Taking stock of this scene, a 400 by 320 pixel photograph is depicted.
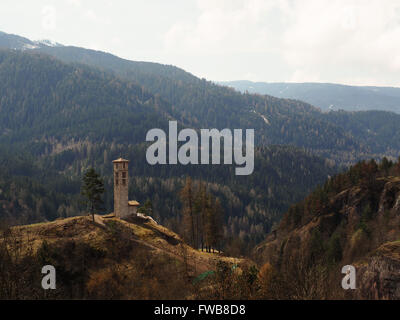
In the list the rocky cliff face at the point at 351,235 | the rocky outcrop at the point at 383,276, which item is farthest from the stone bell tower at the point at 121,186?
the rocky outcrop at the point at 383,276

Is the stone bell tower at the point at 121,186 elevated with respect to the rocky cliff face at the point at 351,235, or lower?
elevated

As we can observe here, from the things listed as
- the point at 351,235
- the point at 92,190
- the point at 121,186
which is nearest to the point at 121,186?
the point at 121,186

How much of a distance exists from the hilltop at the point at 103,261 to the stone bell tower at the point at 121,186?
10.6 ft

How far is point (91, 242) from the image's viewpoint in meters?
55.1

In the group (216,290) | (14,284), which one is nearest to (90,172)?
(14,284)

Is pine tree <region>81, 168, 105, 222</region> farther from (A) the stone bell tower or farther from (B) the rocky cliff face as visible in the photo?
(B) the rocky cliff face

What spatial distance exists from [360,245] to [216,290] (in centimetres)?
4643

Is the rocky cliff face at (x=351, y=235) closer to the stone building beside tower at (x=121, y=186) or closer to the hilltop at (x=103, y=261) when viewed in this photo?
the hilltop at (x=103, y=261)

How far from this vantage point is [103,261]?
53.2m

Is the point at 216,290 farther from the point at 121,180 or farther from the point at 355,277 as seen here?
the point at 121,180

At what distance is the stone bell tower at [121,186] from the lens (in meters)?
66.8

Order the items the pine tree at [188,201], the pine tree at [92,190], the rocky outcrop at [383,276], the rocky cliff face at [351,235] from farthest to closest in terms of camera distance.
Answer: the pine tree at [188,201] → the pine tree at [92,190] → the rocky cliff face at [351,235] → the rocky outcrop at [383,276]

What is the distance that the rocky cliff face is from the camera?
153 ft
